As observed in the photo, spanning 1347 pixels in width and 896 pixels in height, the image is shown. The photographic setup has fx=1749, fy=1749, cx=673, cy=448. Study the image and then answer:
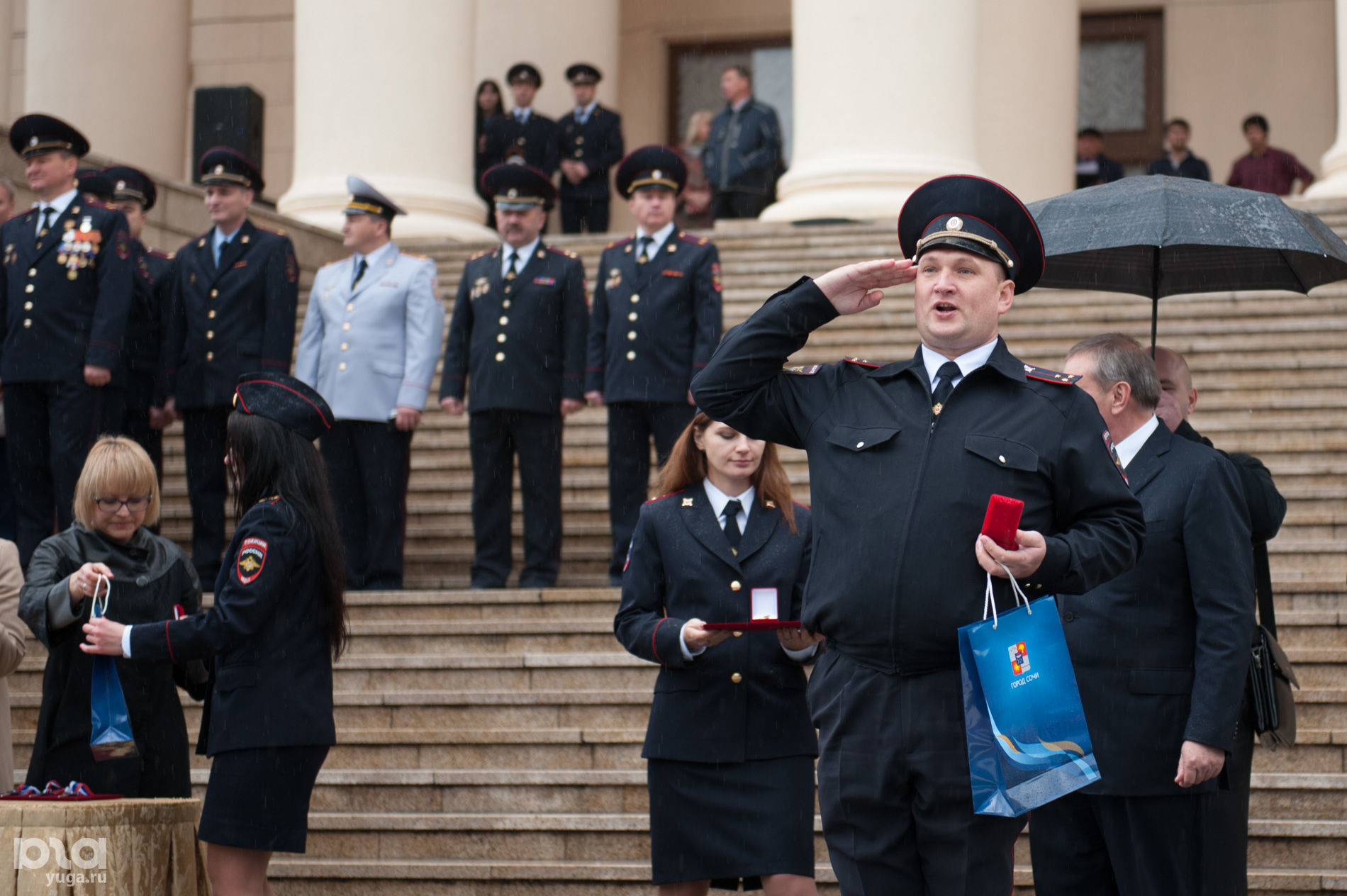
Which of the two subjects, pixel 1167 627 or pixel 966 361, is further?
pixel 1167 627

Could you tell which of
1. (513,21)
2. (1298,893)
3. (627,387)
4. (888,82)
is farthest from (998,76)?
(1298,893)

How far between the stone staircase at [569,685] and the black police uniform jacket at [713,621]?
128 cm

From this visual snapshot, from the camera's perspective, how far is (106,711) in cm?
527

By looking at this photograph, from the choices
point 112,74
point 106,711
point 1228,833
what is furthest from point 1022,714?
point 112,74

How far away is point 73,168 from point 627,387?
319 cm

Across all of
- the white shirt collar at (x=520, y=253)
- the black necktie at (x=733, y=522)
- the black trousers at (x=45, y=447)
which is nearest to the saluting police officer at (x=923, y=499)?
the black necktie at (x=733, y=522)

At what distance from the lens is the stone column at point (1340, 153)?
13297 mm

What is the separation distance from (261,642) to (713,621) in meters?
1.28

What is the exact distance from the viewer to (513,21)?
61.3 ft

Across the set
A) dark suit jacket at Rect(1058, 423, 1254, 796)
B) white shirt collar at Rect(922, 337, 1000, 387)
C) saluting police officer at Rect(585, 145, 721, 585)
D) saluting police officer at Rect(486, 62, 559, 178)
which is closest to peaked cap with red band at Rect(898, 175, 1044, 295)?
white shirt collar at Rect(922, 337, 1000, 387)

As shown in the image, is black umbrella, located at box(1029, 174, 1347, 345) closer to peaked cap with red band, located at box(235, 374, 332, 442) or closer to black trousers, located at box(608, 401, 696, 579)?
peaked cap with red band, located at box(235, 374, 332, 442)

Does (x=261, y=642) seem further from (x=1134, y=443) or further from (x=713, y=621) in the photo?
(x=1134, y=443)

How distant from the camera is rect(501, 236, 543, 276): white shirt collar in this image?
9.37m

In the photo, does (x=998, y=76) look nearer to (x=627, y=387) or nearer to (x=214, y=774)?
(x=627, y=387)
